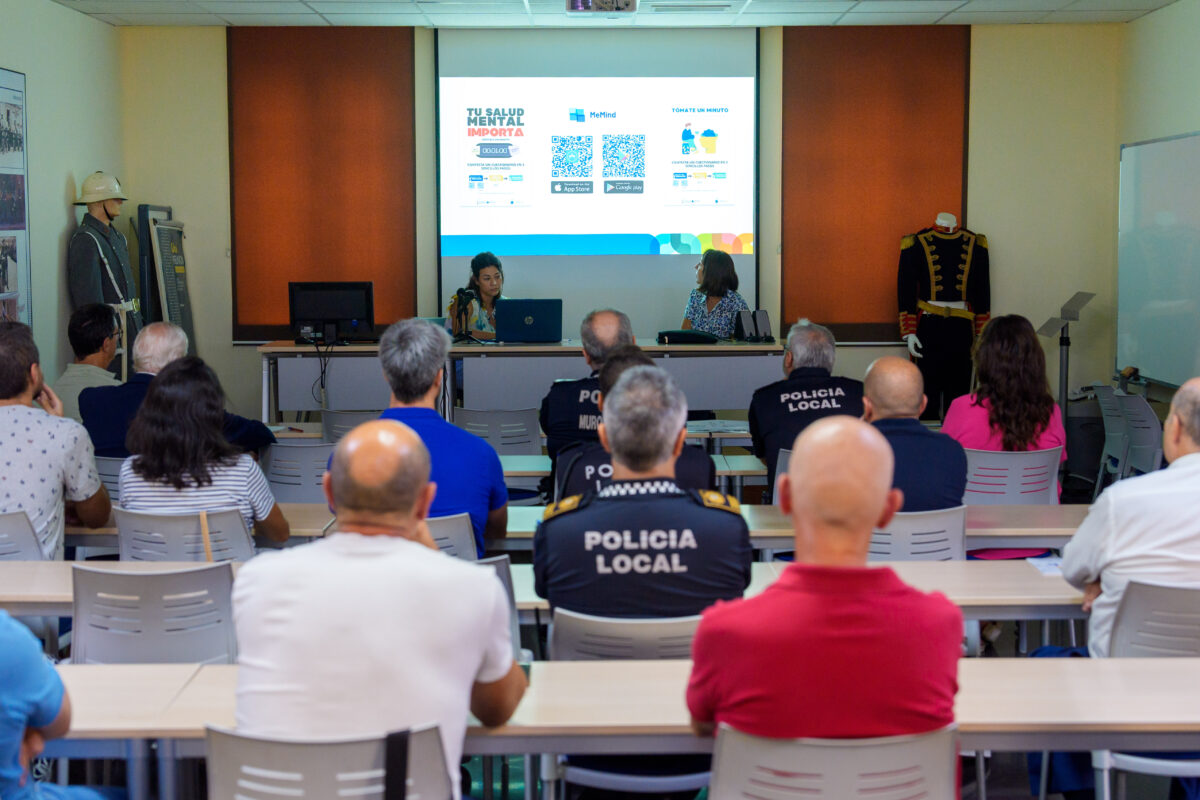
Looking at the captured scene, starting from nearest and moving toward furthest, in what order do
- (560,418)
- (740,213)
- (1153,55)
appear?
1. (560,418)
2. (1153,55)
3. (740,213)

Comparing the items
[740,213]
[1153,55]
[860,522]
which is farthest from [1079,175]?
[860,522]

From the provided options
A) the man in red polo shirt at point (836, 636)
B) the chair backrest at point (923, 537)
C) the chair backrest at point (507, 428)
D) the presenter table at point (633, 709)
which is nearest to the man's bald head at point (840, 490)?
the man in red polo shirt at point (836, 636)

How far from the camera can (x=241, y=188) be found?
8898 millimetres

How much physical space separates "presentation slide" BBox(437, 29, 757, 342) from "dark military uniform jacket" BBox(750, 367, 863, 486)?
4.46 meters

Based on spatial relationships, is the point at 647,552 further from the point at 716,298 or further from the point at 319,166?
the point at 319,166

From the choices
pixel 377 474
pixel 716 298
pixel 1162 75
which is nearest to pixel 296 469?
pixel 377 474

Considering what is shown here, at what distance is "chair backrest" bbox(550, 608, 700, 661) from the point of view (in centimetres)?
226

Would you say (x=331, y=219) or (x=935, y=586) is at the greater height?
(x=331, y=219)

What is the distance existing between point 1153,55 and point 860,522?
25.5 feet

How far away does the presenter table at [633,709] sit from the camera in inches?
77.6

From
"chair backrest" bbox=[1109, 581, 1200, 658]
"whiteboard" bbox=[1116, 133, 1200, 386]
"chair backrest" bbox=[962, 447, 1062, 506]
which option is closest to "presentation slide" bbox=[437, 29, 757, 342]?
"whiteboard" bbox=[1116, 133, 1200, 386]

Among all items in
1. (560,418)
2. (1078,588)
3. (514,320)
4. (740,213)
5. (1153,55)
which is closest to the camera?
(1078,588)

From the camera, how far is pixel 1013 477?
13.6ft

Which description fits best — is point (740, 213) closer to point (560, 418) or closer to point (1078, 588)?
point (560, 418)
